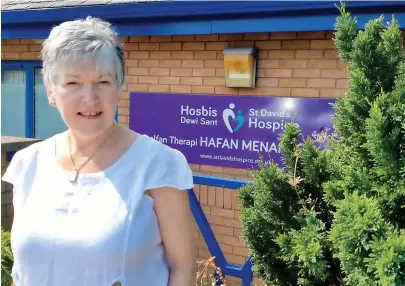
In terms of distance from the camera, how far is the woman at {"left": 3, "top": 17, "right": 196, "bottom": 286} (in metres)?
1.46

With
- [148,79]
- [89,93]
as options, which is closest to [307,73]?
[148,79]

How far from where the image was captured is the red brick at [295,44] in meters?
4.11

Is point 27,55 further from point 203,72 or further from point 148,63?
point 203,72

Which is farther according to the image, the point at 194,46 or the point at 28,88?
the point at 28,88

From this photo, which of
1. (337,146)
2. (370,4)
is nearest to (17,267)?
(337,146)

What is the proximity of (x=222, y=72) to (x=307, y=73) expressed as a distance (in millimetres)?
788

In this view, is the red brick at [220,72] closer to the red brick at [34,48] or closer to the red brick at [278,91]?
the red brick at [278,91]

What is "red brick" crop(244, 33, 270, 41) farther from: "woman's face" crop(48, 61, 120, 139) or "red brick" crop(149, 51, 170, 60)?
"woman's face" crop(48, 61, 120, 139)

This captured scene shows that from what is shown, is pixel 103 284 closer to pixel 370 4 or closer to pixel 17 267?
pixel 17 267

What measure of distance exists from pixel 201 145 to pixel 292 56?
116cm

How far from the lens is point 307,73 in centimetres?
412

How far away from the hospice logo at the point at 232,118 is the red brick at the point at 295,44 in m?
0.68

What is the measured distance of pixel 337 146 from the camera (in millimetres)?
2410

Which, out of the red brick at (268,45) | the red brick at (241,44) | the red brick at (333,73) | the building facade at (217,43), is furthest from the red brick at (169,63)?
the red brick at (333,73)
